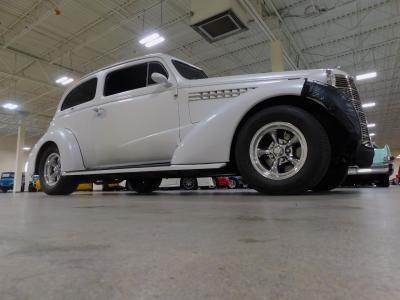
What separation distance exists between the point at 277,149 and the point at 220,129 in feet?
1.89

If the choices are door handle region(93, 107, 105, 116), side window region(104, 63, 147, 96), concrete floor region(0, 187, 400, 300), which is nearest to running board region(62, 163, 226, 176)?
door handle region(93, 107, 105, 116)

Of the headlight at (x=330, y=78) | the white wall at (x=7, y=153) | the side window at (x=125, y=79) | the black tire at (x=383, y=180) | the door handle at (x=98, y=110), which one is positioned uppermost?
the white wall at (x=7, y=153)

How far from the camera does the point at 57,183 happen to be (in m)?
4.60

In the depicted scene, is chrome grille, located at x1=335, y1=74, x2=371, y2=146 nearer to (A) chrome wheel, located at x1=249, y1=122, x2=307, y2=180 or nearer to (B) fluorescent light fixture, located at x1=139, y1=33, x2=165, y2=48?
(A) chrome wheel, located at x1=249, y1=122, x2=307, y2=180

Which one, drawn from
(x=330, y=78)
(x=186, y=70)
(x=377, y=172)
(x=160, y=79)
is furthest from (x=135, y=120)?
(x=377, y=172)

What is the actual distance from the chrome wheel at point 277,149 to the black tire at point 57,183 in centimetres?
286

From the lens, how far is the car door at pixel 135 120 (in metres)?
3.59

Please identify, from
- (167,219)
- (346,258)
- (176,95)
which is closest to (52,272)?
(346,258)

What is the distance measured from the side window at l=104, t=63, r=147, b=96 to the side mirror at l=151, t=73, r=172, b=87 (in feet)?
1.50

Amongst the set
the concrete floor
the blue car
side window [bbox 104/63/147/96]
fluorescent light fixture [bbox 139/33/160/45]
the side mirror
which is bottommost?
the concrete floor

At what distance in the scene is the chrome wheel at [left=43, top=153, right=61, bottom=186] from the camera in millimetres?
4746

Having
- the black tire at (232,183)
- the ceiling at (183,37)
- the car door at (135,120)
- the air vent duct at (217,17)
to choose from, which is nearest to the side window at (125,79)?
the car door at (135,120)

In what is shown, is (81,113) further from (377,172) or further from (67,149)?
(377,172)

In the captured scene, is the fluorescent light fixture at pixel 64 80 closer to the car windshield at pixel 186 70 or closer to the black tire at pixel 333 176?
the car windshield at pixel 186 70
